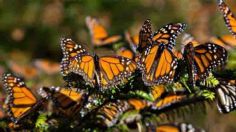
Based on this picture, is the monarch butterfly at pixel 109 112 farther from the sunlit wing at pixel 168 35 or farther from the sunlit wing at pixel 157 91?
the sunlit wing at pixel 168 35

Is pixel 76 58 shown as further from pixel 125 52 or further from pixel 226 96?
pixel 226 96

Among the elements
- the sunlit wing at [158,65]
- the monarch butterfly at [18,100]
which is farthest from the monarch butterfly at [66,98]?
the sunlit wing at [158,65]

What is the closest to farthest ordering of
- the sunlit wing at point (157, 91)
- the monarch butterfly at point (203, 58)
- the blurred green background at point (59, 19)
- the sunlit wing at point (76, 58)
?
the monarch butterfly at point (203, 58) < the sunlit wing at point (157, 91) < the sunlit wing at point (76, 58) < the blurred green background at point (59, 19)

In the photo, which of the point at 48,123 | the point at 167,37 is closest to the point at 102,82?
the point at 48,123

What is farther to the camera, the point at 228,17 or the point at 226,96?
the point at 228,17

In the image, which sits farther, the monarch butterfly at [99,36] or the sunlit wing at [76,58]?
the monarch butterfly at [99,36]

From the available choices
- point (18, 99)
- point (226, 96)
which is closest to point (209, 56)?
point (226, 96)

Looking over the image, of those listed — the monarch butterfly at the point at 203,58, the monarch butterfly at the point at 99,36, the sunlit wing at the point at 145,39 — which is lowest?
the monarch butterfly at the point at 203,58
